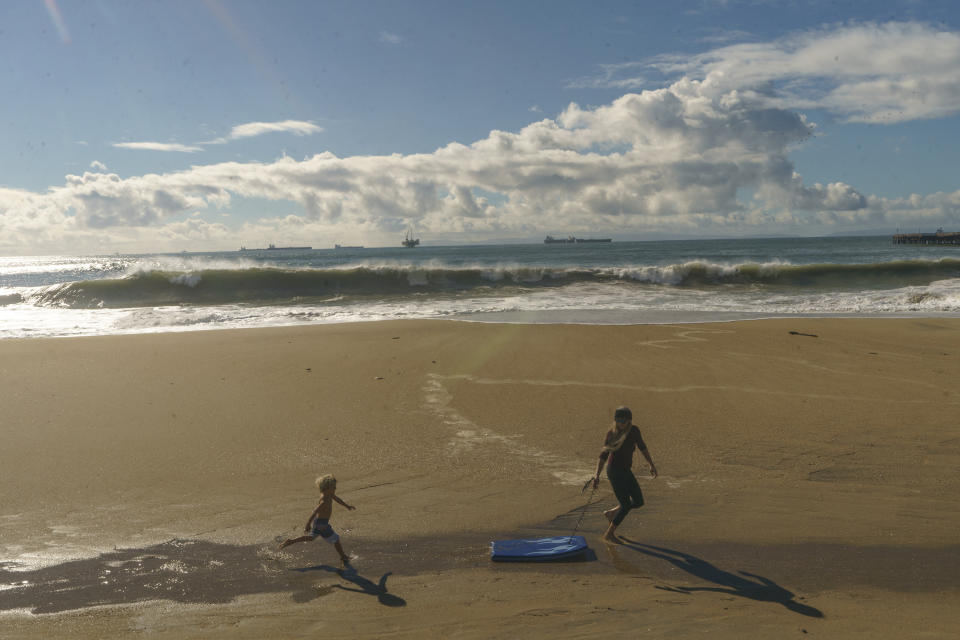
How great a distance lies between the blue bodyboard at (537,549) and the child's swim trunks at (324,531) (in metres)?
1.30

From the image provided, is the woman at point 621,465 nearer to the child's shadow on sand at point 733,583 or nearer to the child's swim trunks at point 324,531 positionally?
the child's shadow on sand at point 733,583

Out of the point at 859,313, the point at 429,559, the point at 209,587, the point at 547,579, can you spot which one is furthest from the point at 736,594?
the point at 859,313

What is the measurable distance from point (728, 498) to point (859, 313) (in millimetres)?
17307

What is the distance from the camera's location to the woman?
5.50 meters

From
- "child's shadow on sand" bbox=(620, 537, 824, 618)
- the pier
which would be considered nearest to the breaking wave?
"child's shadow on sand" bbox=(620, 537, 824, 618)

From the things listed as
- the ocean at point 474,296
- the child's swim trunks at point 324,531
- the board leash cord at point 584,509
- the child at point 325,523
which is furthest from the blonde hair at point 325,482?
the ocean at point 474,296

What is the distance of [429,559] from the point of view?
5156mm

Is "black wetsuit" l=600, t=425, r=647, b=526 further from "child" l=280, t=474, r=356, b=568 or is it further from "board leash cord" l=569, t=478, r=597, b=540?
"child" l=280, t=474, r=356, b=568

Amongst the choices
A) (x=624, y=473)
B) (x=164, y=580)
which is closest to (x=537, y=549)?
(x=624, y=473)

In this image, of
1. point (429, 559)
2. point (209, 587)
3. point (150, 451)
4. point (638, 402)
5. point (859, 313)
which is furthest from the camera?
point (859, 313)

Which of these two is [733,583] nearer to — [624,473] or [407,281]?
[624,473]

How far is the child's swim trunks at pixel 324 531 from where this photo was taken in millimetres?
5047

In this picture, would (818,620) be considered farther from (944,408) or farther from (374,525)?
(944,408)

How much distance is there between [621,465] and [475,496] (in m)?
1.62
